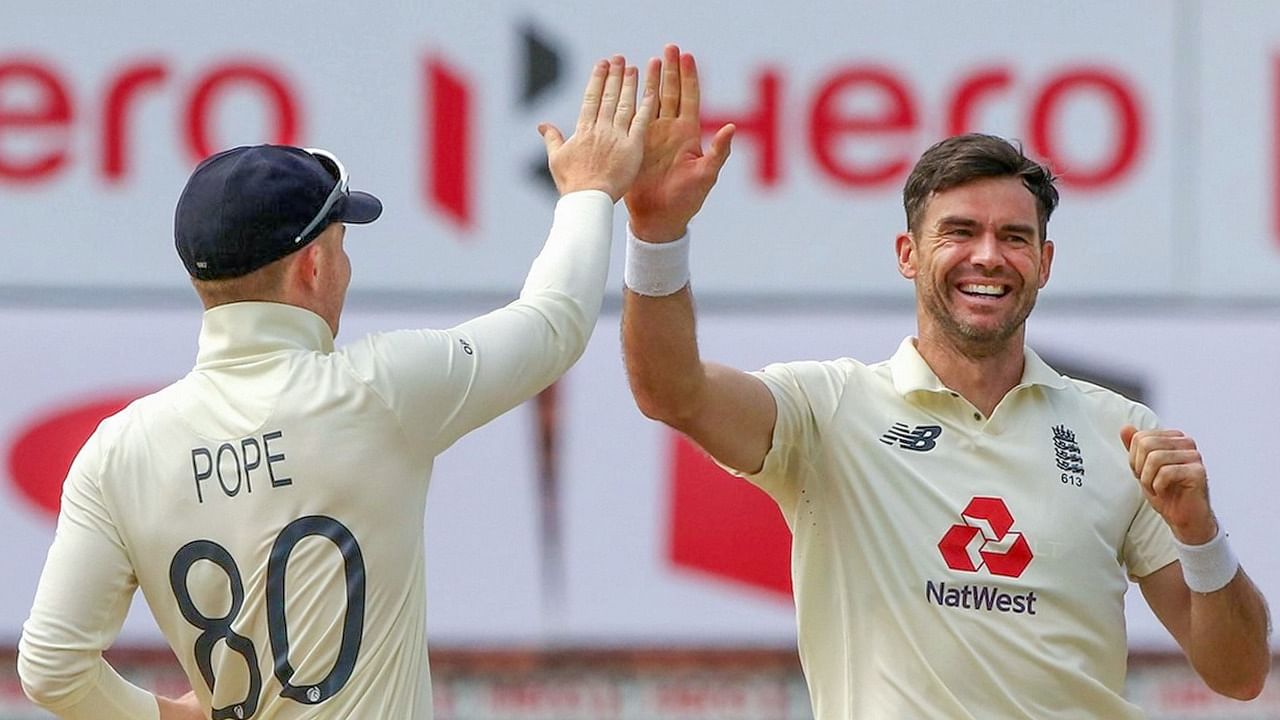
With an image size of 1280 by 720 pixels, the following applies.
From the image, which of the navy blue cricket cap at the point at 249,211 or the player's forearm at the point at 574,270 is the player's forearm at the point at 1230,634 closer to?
the player's forearm at the point at 574,270

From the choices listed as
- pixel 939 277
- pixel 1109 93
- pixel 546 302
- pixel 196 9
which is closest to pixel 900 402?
pixel 939 277

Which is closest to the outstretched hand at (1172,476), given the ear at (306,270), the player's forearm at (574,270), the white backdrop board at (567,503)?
the player's forearm at (574,270)

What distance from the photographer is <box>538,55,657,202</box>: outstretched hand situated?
2.93 meters

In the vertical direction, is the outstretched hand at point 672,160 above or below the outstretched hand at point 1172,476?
above

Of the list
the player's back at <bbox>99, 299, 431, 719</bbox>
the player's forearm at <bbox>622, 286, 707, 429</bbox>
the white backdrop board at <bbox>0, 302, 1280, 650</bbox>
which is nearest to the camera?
the player's back at <bbox>99, 299, 431, 719</bbox>

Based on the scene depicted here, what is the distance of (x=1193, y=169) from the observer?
571 centimetres

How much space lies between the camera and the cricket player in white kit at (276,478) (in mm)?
2621

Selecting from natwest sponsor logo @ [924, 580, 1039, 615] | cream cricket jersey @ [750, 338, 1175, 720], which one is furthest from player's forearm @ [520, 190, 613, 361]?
natwest sponsor logo @ [924, 580, 1039, 615]

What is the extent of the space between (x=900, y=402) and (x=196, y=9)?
3.15 meters

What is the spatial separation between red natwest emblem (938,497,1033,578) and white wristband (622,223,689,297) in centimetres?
59

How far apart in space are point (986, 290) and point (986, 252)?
63 mm

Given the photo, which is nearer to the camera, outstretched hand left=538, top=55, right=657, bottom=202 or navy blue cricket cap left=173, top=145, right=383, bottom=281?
navy blue cricket cap left=173, top=145, right=383, bottom=281

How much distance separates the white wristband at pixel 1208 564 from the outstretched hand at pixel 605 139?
3.45 feet

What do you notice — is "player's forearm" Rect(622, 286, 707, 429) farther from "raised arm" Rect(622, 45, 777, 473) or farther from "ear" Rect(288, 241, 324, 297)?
"ear" Rect(288, 241, 324, 297)
